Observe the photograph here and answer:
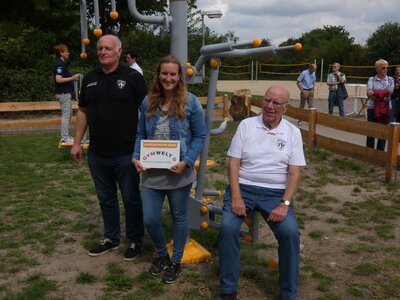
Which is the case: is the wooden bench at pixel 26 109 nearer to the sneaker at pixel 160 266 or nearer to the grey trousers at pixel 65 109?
the grey trousers at pixel 65 109

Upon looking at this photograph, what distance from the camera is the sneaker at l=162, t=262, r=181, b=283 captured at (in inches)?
137

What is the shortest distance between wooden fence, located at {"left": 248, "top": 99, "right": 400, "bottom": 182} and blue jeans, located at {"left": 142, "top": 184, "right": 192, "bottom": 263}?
4.06 metres

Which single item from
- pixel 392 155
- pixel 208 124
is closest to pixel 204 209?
pixel 208 124

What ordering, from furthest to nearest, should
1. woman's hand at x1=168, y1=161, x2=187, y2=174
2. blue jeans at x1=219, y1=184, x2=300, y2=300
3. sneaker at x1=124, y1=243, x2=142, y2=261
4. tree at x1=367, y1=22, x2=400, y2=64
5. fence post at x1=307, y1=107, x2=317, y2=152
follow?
tree at x1=367, y1=22, x2=400, y2=64, fence post at x1=307, y1=107, x2=317, y2=152, sneaker at x1=124, y1=243, x2=142, y2=261, woman's hand at x1=168, y1=161, x2=187, y2=174, blue jeans at x1=219, y1=184, x2=300, y2=300

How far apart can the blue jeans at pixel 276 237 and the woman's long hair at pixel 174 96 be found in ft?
2.45

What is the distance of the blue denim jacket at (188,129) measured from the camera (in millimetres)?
3346

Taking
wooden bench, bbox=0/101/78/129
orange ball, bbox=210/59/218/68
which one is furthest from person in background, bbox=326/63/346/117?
orange ball, bbox=210/59/218/68

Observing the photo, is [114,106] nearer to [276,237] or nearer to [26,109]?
[276,237]

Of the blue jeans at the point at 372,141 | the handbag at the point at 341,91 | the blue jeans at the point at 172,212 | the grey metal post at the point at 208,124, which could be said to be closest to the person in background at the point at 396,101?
the blue jeans at the point at 372,141

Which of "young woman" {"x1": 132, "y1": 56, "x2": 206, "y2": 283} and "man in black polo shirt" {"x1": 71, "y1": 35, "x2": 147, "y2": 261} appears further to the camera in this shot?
"man in black polo shirt" {"x1": 71, "y1": 35, "x2": 147, "y2": 261}

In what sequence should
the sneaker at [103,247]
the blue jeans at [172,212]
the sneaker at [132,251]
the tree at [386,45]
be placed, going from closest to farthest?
the blue jeans at [172,212]
the sneaker at [132,251]
the sneaker at [103,247]
the tree at [386,45]

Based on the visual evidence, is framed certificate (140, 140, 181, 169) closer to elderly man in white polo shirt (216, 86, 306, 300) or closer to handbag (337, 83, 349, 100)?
elderly man in white polo shirt (216, 86, 306, 300)

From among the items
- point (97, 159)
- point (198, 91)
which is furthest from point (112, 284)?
point (198, 91)

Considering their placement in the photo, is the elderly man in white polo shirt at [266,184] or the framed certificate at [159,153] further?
the framed certificate at [159,153]
